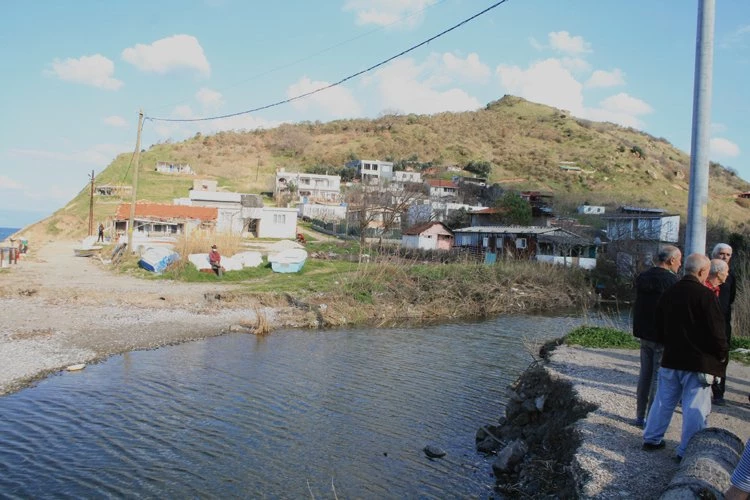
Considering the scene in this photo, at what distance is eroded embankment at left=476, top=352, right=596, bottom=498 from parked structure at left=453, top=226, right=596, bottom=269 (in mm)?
27042

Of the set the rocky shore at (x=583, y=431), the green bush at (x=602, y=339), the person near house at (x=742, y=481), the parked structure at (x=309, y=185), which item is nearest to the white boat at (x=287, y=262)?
the green bush at (x=602, y=339)

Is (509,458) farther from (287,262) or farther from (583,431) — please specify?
(287,262)

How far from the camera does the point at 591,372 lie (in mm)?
9602

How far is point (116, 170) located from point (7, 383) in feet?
254

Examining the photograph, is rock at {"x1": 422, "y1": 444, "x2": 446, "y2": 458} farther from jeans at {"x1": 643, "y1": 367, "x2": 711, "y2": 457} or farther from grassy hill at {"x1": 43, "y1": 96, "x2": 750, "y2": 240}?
grassy hill at {"x1": 43, "y1": 96, "x2": 750, "y2": 240}

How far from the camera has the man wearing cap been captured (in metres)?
27.3

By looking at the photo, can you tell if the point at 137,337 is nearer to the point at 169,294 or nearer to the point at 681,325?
the point at 169,294

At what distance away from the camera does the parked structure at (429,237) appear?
4803 cm

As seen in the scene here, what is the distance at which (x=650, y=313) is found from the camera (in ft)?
21.6

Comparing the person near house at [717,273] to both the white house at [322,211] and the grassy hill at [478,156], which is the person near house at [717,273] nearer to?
the grassy hill at [478,156]

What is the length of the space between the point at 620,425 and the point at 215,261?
2328 cm

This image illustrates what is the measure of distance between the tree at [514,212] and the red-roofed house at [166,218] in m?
26.0

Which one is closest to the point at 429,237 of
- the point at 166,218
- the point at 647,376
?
the point at 166,218

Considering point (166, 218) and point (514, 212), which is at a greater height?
point (514, 212)
